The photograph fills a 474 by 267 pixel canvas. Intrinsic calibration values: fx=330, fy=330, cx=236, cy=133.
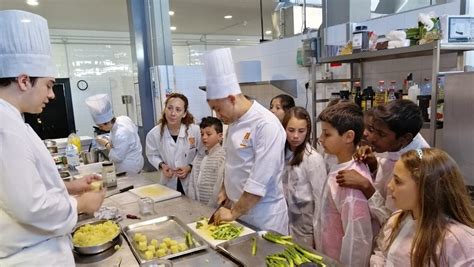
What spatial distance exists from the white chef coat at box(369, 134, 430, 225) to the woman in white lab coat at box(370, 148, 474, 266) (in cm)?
18

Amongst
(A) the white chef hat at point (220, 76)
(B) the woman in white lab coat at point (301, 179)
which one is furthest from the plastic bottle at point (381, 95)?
(A) the white chef hat at point (220, 76)

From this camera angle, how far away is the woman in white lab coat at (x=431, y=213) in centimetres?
91

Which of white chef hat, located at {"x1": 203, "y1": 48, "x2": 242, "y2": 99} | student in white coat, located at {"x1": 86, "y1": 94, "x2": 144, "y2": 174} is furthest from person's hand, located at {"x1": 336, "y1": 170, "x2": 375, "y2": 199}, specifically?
student in white coat, located at {"x1": 86, "y1": 94, "x2": 144, "y2": 174}

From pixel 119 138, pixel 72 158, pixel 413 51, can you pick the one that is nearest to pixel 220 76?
pixel 413 51

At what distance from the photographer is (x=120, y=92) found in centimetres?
701

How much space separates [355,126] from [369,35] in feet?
3.80

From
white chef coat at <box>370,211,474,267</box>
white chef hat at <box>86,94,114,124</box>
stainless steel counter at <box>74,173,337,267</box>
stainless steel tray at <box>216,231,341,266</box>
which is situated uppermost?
white chef hat at <box>86,94,114,124</box>

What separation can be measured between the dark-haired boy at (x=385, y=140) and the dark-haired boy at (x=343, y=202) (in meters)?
0.03

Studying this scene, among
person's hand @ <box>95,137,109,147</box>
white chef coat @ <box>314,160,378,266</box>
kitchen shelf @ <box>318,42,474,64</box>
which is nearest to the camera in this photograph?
white chef coat @ <box>314,160,378,266</box>

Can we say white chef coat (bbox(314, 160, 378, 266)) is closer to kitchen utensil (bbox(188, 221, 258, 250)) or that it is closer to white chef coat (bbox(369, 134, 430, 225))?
white chef coat (bbox(369, 134, 430, 225))

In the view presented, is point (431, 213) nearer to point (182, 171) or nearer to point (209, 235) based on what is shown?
point (209, 235)

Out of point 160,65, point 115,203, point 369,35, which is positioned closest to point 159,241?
point 115,203

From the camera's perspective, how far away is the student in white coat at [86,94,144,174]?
9.27 feet

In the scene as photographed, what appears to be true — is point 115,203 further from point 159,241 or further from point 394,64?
point 394,64
